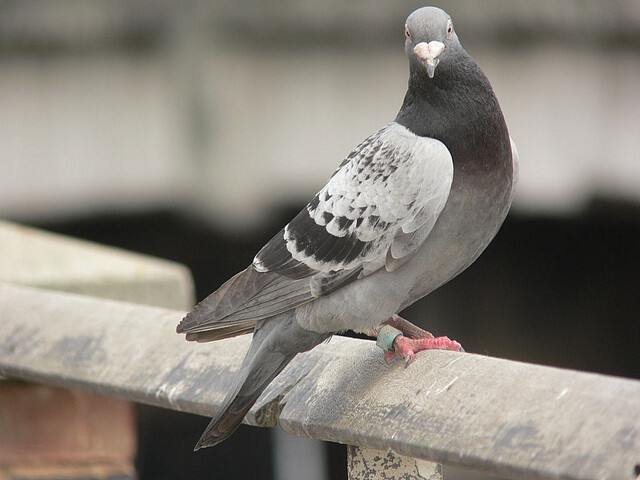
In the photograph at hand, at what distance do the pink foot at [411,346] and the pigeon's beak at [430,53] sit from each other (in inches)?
26.8

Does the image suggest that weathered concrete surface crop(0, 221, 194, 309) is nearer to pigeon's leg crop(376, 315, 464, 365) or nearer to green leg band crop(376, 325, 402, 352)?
pigeon's leg crop(376, 315, 464, 365)

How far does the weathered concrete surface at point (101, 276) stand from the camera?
119 inches

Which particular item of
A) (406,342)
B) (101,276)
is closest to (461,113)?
(406,342)

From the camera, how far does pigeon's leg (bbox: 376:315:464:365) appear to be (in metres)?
2.24

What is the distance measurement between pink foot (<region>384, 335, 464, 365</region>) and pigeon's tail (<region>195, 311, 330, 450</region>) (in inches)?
10.6

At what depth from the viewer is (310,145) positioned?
609 cm

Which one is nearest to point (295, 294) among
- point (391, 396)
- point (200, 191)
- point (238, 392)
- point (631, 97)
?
point (238, 392)

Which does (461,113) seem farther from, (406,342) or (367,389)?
(367,389)

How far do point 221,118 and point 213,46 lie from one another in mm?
446

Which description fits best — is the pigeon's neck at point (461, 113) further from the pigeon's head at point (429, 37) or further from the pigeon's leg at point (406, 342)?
the pigeon's leg at point (406, 342)

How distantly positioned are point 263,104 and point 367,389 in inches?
166

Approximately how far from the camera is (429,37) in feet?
8.18

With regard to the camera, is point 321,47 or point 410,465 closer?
point 410,465

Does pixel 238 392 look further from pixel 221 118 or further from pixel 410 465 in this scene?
pixel 221 118
